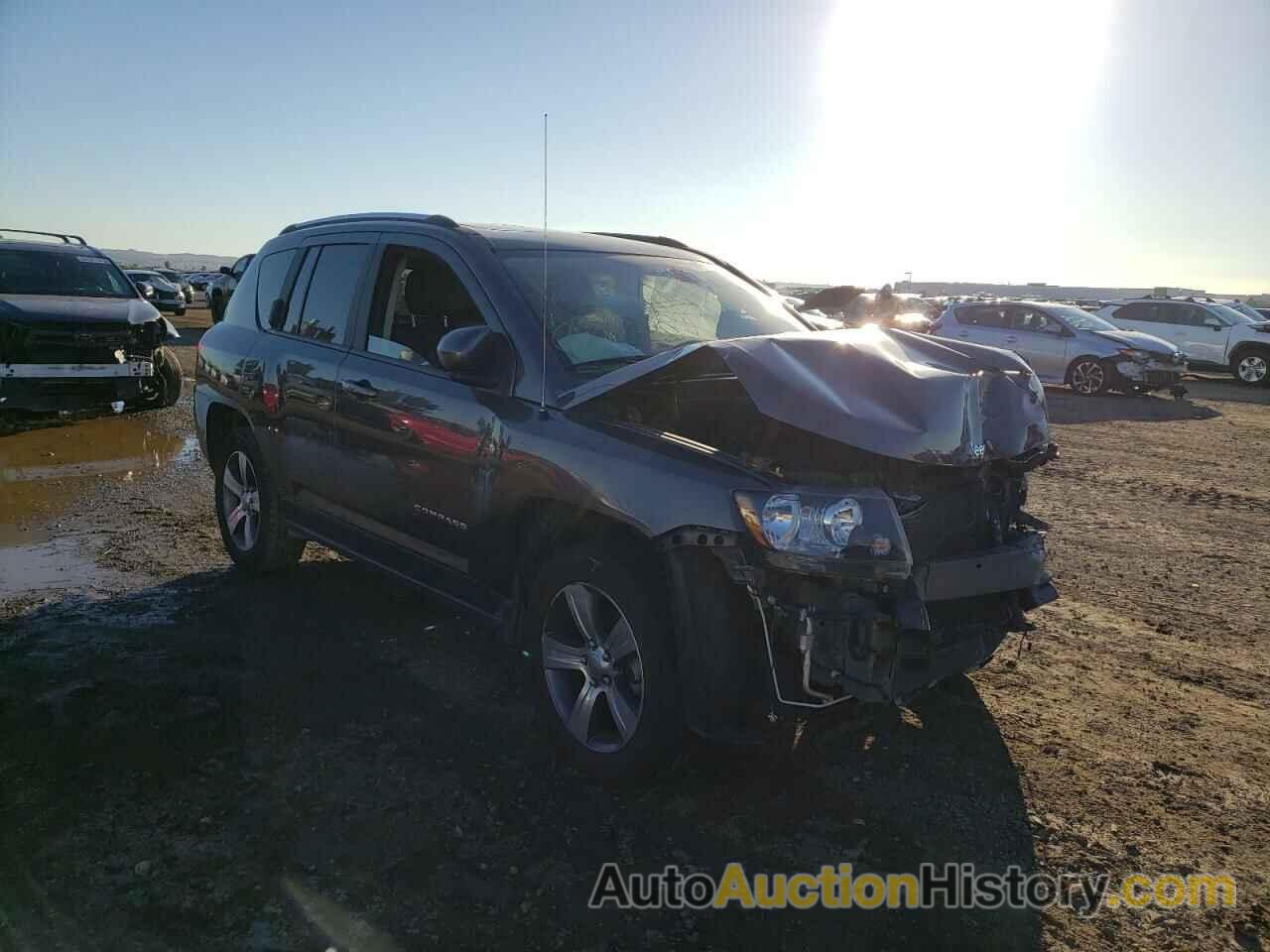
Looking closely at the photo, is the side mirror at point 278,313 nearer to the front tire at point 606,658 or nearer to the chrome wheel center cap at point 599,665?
the front tire at point 606,658

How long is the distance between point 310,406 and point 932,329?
15.2m

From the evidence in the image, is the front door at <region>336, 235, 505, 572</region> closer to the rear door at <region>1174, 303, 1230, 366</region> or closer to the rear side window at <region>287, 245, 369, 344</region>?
the rear side window at <region>287, 245, 369, 344</region>

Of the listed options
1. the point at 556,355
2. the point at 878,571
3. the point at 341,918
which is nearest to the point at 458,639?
the point at 556,355

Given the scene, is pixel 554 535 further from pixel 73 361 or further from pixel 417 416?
pixel 73 361

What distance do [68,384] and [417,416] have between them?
25.6 feet

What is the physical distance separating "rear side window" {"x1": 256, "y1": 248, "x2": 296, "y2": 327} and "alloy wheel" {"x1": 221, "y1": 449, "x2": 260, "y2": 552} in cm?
84

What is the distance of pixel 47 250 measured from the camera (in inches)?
421

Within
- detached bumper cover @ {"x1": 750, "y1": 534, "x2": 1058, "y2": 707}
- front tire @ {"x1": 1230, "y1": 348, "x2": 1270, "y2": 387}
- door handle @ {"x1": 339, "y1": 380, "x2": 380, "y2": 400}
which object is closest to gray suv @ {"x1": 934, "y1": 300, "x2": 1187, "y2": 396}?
front tire @ {"x1": 1230, "y1": 348, "x2": 1270, "y2": 387}

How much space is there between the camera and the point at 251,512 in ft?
17.7

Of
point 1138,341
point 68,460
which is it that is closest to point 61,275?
point 68,460

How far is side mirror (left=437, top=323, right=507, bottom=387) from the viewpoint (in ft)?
11.0

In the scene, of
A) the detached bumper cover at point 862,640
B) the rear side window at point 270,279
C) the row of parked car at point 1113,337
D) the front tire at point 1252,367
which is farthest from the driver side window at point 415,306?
the front tire at point 1252,367

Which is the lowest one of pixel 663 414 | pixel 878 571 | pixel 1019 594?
pixel 1019 594

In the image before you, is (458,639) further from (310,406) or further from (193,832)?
(193,832)
